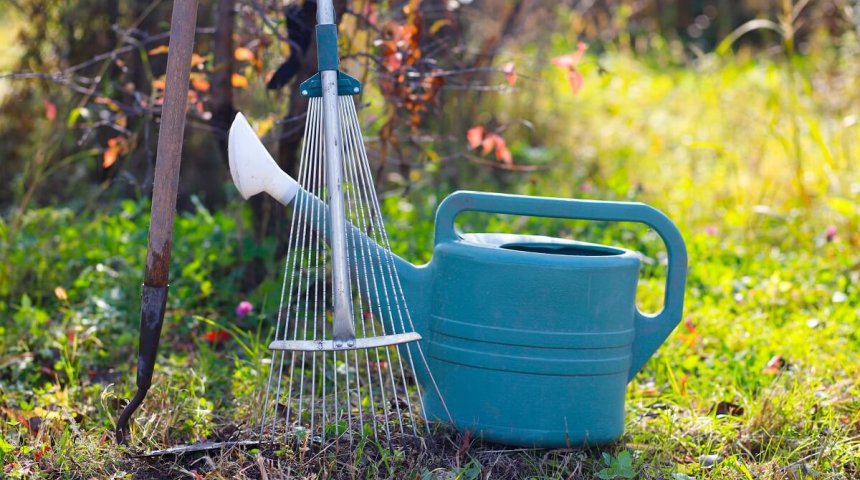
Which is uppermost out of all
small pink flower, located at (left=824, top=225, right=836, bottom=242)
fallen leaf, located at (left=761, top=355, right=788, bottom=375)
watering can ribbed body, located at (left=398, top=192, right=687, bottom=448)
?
small pink flower, located at (left=824, top=225, right=836, bottom=242)

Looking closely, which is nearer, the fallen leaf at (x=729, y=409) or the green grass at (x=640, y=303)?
the green grass at (x=640, y=303)

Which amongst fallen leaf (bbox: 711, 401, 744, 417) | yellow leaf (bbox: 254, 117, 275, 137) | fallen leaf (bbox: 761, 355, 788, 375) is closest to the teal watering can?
fallen leaf (bbox: 711, 401, 744, 417)

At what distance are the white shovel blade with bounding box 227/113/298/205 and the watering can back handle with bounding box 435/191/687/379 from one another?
1.14ft

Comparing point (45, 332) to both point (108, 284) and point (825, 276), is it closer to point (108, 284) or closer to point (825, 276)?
point (108, 284)

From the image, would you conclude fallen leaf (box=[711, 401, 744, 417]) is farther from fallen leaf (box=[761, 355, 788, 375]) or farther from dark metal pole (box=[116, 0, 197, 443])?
dark metal pole (box=[116, 0, 197, 443])

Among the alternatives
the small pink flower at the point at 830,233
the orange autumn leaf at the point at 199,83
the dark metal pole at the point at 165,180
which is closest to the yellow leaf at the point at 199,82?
the orange autumn leaf at the point at 199,83

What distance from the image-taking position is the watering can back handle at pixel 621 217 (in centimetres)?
193

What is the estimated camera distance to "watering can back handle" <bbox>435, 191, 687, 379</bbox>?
193 centimetres

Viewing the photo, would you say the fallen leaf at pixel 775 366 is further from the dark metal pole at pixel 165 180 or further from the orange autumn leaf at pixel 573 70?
→ the dark metal pole at pixel 165 180

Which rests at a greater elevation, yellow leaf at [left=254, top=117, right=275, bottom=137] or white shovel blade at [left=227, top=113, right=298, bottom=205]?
yellow leaf at [left=254, top=117, right=275, bottom=137]

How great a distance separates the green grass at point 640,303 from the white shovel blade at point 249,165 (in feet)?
1.79

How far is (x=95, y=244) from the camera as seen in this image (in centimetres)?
328

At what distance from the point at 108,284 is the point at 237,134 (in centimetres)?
132

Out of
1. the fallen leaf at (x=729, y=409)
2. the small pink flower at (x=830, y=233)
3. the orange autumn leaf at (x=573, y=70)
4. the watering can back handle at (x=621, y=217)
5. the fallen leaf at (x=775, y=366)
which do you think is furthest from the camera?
the small pink flower at (x=830, y=233)
